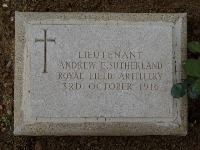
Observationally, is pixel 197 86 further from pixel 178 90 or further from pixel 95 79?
pixel 95 79

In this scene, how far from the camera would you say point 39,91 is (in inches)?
134

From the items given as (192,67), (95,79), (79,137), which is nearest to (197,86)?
(192,67)

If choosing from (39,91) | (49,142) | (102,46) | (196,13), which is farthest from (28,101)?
(196,13)

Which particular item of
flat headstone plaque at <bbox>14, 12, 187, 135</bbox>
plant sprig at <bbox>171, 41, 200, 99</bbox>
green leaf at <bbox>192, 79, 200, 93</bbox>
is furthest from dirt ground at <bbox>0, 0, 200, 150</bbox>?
green leaf at <bbox>192, 79, 200, 93</bbox>

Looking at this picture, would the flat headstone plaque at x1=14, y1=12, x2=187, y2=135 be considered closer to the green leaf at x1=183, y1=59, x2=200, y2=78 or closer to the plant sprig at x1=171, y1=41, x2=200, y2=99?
the plant sprig at x1=171, y1=41, x2=200, y2=99

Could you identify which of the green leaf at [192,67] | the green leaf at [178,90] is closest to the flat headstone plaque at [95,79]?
A: the green leaf at [178,90]

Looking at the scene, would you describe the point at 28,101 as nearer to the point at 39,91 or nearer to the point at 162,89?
the point at 39,91

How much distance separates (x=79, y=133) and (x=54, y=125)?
0.21 meters

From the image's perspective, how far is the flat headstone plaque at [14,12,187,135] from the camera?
339 centimetres

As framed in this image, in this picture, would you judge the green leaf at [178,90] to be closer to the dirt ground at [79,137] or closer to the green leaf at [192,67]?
the green leaf at [192,67]

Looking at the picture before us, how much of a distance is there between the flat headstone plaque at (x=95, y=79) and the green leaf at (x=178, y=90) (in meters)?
0.10

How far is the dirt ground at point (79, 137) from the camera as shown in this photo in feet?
12.0

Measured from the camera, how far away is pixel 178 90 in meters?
3.30

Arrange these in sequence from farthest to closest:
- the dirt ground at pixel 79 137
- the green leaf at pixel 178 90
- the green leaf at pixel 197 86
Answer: the dirt ground at pixel 79 137, the green leaf at pixel 178 90, the green leaf at pixel 197 86
